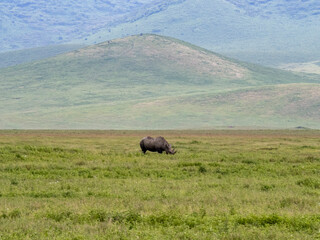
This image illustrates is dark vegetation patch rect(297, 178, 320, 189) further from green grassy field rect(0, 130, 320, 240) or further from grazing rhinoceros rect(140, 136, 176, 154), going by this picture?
grazing rhinoceros rect(140, 136, 176, 154)

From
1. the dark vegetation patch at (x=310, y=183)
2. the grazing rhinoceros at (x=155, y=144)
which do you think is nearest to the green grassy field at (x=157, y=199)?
the dark vegetation patch at (x=310, y=183)

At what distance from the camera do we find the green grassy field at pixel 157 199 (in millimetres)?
11836

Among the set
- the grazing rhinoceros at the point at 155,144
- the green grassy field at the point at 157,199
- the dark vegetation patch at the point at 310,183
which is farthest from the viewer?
the grazing rhinoceros at the point at 155,144

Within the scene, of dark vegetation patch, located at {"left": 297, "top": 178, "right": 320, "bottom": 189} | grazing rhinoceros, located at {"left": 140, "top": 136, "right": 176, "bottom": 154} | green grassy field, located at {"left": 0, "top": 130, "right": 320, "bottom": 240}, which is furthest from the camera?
grazing rhinoceros, located at {"left": 140, "top": 136, "right": 176, "bottom": 154}

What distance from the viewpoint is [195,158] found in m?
28.6

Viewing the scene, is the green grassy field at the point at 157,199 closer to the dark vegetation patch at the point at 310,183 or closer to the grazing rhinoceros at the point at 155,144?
the dark vegetation patch at the point at 310,183

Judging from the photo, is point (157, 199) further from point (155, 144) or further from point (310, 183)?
point (155, 144)

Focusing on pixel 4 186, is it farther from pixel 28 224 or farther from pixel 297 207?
pixel 297 207

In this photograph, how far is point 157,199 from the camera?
52.2 ft

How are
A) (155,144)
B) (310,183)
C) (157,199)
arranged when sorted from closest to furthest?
(157,199)
(310,183)
(155,144)

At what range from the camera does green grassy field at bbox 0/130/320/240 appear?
1184 cm

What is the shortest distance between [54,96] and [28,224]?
188 meters

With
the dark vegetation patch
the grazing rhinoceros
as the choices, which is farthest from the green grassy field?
the grazing rhinoceros

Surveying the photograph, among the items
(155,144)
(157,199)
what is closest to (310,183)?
(157,199)
